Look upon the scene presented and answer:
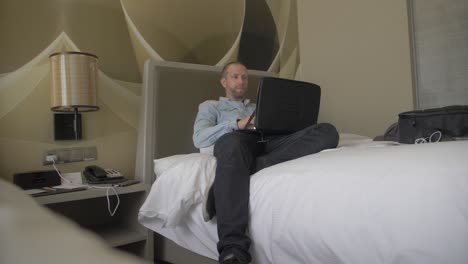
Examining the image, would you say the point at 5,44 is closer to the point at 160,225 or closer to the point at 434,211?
the point at 160,225

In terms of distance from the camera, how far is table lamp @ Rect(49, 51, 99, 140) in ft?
5.59

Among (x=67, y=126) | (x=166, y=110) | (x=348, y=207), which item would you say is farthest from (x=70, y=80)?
(x=348, y=207)

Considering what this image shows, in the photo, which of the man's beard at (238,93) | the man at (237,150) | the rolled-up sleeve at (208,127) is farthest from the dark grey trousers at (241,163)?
the man's beard at (238,93)

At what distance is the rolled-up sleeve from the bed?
272 millimetres

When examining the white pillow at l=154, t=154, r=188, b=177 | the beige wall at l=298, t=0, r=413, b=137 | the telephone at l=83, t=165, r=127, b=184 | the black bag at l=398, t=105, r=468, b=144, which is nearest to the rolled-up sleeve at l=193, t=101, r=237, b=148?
the white pillow at l=154, t=154, r=188, b=177

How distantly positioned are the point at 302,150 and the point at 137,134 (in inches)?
41.5

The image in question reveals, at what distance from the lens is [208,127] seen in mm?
1759

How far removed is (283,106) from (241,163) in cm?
37

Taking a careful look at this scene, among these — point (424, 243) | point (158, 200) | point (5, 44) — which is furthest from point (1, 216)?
point (5, 44)

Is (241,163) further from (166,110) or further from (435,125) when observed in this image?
(166,110)

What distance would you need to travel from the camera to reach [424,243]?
723mm

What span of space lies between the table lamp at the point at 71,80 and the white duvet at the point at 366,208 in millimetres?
985

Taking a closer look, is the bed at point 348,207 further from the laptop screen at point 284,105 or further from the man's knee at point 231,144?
the laptop screen at point 284,105

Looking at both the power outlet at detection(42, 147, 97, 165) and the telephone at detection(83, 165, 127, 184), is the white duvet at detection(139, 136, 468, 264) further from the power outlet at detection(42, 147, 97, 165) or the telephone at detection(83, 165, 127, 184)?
the power outlet at detection(42, 147, 97, 165)
